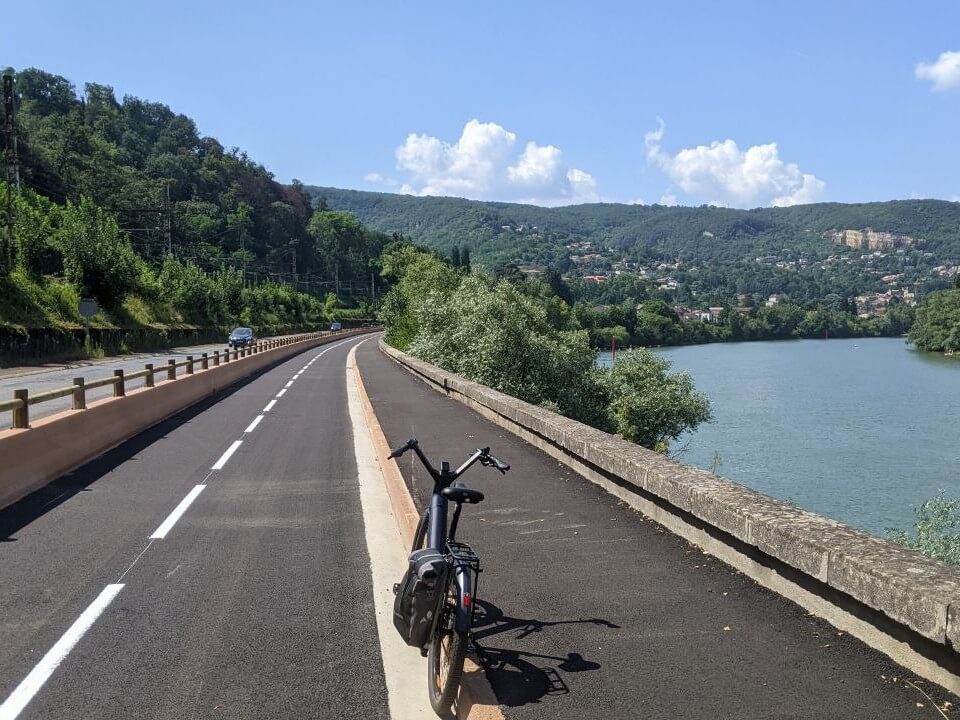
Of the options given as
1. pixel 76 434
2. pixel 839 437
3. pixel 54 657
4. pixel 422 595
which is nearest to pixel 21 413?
pixel 76 434

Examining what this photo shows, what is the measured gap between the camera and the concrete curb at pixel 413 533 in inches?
160

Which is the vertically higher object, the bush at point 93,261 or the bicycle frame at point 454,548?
the bush at point 93,261

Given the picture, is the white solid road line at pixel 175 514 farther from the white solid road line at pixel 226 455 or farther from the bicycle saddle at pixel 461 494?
the bicycle saddle at pixel 461 494

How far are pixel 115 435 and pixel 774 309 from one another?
172 meters

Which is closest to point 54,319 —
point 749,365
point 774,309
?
point 749,365

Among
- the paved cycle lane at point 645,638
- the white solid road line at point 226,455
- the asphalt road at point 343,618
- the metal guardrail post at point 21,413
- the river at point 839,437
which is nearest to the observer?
the paved cycle lane at point 645,638

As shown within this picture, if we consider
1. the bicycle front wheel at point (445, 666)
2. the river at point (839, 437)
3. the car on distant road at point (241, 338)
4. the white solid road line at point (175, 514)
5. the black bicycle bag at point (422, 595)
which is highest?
the black bicycle bag at point (422, 595)

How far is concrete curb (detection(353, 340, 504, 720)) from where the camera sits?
405 centimetres

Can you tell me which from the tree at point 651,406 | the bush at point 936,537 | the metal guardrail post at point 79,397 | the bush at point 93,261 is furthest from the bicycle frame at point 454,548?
the bush at point 93,261

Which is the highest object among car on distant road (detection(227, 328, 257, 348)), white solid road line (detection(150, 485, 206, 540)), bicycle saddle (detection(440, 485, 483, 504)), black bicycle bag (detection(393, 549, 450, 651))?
bicycle saddle (detection(440, 485, 483, 504))

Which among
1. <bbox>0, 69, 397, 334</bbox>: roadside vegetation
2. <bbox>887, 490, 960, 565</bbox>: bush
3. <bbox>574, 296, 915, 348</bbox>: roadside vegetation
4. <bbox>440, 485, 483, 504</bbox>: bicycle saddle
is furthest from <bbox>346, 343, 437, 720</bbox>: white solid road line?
<bbox>574, 296, 915, 348</bbox>: roadside vegetation

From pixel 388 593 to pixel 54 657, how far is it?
7.00 feet

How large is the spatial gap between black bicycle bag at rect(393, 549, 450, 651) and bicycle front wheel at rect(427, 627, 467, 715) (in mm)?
69

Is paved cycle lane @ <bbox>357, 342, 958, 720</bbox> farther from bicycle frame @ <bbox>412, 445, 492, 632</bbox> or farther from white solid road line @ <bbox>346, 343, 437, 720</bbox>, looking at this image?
bicycle frame @ <bbox>412, 445, 492, 632</bbox>
